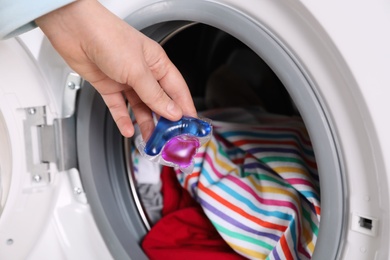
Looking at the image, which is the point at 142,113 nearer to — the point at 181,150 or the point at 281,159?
the point at 181,150

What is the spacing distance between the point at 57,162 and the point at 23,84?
13 cm

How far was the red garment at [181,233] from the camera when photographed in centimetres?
83

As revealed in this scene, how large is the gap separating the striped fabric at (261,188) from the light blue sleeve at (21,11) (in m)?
0.38

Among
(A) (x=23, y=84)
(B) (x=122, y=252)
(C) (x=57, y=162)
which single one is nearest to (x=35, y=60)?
(A) (x=23, y=84)

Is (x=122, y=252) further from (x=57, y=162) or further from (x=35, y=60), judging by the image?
(x=35, y=60)

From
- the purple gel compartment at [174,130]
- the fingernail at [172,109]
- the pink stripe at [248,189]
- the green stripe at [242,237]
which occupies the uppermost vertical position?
the fingernail at [172,109]

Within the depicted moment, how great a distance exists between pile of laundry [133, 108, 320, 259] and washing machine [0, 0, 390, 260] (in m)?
0.05

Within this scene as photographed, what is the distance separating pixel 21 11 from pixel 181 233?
493 mm

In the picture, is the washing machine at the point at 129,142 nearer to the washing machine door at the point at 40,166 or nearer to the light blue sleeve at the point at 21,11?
the washing machine door at the point at 40,166

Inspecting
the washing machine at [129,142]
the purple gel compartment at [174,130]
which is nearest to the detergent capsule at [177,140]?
the purple gel compartment at [174,130]

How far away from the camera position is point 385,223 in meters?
0.54

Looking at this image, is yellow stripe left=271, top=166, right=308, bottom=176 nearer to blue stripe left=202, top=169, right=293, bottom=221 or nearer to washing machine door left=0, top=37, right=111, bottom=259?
blue stripe left=202, top=169, right=293, bottom=221

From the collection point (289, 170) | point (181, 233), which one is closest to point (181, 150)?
point (289, 170)

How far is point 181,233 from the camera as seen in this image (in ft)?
2.93
